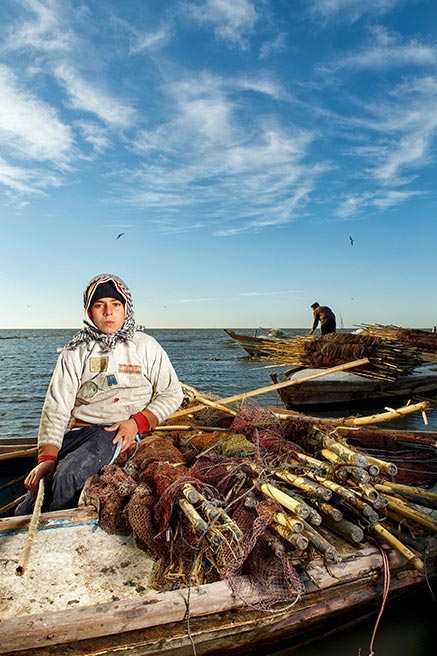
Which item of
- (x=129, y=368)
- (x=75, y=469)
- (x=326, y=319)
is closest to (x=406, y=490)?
(x=129, y=368)

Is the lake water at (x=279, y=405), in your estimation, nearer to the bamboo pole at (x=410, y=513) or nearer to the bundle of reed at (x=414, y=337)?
the bamboo pole at (x=410, y=513)

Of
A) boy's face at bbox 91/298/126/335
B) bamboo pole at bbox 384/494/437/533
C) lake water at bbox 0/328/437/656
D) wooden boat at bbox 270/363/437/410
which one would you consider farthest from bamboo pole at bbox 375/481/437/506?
wooden boat at bbox 270/363/437/410

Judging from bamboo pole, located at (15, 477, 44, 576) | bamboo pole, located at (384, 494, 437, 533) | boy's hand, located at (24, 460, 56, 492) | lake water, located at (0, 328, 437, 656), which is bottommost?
lake water, located at (0, 328, 437, 656)

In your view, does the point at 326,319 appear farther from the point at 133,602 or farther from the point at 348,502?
the point at 133,602

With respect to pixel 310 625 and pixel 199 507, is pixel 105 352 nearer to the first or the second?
pixel 199 507

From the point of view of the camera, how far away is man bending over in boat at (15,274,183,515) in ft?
11.3

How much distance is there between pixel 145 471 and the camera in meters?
3.25

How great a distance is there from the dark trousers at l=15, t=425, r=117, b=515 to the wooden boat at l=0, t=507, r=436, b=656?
10.1 inches

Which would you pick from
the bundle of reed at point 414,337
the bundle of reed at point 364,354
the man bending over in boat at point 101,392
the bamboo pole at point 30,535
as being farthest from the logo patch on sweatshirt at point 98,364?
the bundle of reed at point 414,337

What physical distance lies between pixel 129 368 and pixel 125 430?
0.54 m

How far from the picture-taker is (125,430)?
363 cm

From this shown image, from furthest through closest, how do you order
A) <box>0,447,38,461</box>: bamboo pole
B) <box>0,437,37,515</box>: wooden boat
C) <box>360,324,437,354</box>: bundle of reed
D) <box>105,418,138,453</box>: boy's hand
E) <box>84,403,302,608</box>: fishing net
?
<box>360,324,437,354</box>: bundle of reed < <box>0,437,37,515</box>: wooden boat < <box>0,447,38,461</box>: bamboo pole < <box>105,418,138,453</box>: boy's hand < <box>84,403,302,608</box>: fishing net

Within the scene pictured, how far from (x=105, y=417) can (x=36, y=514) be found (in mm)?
1097

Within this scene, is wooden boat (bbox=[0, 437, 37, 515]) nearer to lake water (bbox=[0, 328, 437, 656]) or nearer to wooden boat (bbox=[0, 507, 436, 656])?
wooden boat (bbox=[0, 507, 436, 656])
